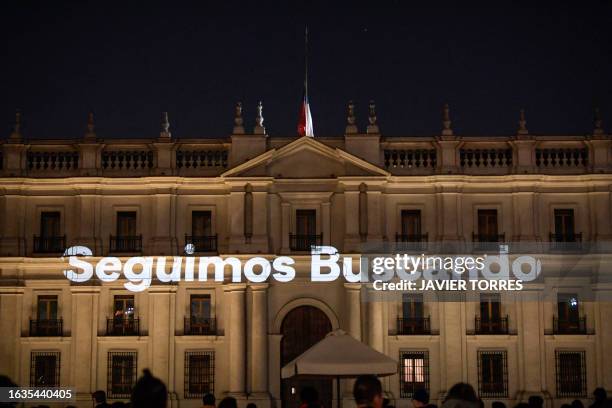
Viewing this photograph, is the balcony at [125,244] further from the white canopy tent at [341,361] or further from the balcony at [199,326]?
the white canopy tent at [341,361]

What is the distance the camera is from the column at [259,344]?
38031mm

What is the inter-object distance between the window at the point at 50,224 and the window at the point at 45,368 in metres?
4.67

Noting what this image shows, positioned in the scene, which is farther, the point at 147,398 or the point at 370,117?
the point at 370,117

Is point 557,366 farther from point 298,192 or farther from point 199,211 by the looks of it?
point 199,211

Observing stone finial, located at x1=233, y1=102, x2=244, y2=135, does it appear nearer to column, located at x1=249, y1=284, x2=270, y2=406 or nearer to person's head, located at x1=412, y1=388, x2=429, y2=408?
column, located at x1=249, y1=284, x2=270, y2=406

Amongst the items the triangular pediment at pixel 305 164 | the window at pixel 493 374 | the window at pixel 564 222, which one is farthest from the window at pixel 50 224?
the window at pixel 564 222

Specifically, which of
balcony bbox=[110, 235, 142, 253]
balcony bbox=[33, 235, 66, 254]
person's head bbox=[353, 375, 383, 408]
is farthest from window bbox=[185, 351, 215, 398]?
person's head bbox=[353, 375, 383, 408]

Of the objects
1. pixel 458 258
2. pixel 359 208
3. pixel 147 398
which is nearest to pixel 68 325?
pixel 359 208

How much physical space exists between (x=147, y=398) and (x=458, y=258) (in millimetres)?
32909

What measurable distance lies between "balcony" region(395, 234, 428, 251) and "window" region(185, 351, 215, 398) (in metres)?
8.36

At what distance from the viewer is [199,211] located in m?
40.2

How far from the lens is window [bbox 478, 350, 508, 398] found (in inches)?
1521

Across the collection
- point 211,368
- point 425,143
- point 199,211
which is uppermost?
point 425,143

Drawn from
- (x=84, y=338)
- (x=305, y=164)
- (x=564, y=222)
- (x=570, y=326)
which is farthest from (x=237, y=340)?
(x=564, y=222)
